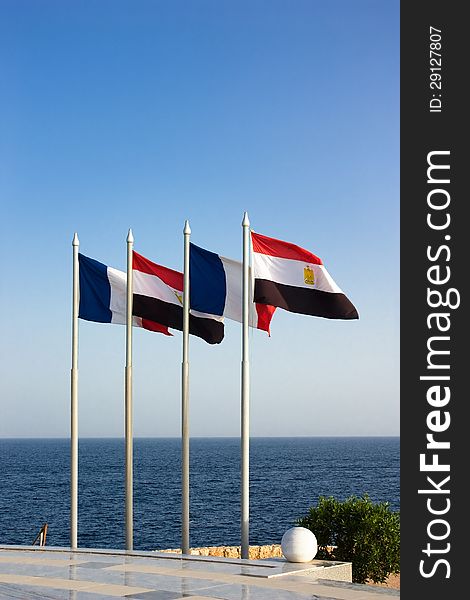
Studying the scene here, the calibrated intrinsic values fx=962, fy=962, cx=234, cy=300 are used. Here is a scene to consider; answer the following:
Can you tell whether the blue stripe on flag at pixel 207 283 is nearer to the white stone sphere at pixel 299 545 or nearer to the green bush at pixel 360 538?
the green bush at pixel 360 538

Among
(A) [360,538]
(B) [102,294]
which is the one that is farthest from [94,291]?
(A) [360,538]

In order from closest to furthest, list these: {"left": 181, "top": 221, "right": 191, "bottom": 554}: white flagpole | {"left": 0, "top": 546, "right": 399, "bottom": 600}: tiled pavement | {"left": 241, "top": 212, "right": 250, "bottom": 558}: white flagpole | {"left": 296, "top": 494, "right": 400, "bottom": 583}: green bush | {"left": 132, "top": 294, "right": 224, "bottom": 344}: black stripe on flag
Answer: {"left": 0, "top": 546, "right": 399, "bottom": 600}: tiled pavement < {"left": 241, "top": 212, "right": 250, "bottom": 558}: white flagpole < {"left": 296, "top": 494, "right": 400, "bottom": 583}: green bush < {"left": 181, "top": 221, "right": 191, "bottom": 554}: white flagpole < {"left": 132, "top": 294, "right": 224, "bottom": 344}: black stripe on flag

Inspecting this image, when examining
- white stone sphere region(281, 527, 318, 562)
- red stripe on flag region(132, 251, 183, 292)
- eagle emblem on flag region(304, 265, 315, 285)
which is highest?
red stripe on flag region(132, 251, 183, 292)

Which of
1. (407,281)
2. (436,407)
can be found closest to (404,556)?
(436,407)

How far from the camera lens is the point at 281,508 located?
85.8 m

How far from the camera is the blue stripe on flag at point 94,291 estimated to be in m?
22.9

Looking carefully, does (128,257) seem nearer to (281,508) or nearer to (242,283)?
(242,283)

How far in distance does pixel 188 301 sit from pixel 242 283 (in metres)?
1.49

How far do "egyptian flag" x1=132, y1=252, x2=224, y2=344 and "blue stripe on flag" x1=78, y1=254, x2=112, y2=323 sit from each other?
77 centimetres

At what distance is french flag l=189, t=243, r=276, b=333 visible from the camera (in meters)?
21.4

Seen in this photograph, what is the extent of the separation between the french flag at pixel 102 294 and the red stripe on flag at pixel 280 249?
149 inches

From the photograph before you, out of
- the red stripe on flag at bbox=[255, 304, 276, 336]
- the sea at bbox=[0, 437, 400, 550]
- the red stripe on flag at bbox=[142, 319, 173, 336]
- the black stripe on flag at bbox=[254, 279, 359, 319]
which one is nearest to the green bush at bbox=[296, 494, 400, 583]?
the red stripe on flag at bbox=[255, 304, 276, 336]

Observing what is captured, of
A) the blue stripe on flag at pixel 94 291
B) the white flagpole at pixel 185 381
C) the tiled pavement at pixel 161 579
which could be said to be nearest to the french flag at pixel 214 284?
the white flagpole at pixel 185 381

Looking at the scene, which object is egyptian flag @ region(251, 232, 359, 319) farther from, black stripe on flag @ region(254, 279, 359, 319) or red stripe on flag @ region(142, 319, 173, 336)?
red stripe on flag @ region(142, 319, 173, 336)
